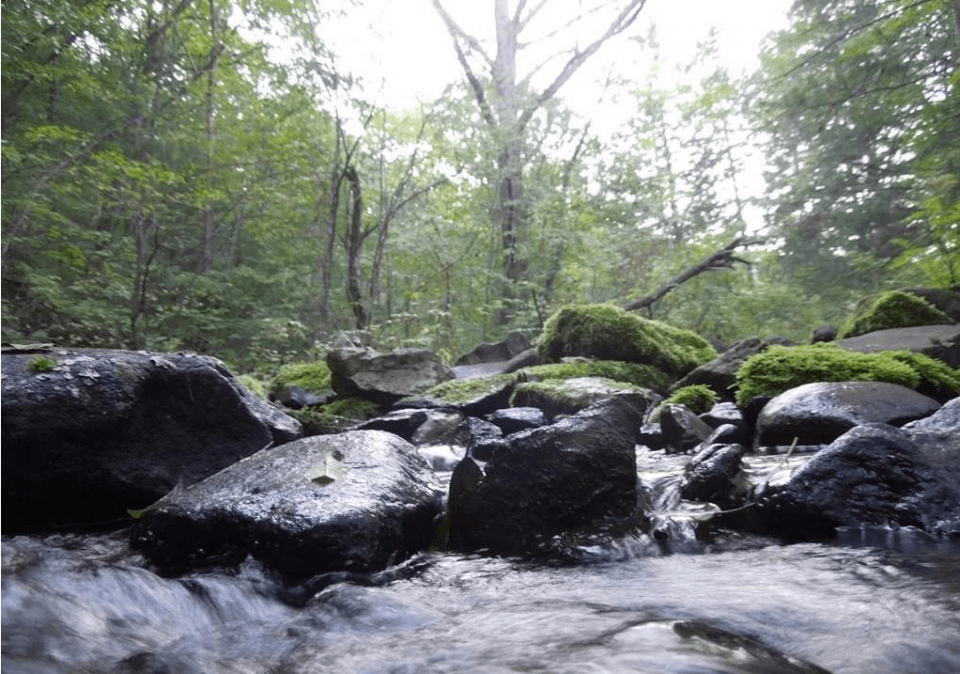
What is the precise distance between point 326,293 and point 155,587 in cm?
978

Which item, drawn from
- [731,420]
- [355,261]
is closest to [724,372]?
[731,420]

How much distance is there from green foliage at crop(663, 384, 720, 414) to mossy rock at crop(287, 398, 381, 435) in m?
3.16

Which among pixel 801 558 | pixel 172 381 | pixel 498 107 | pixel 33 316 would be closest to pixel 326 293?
pixel 33 316

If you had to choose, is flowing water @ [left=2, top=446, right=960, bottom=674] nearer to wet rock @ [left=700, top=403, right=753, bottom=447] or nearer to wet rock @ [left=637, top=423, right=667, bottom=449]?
wet rock @ [left=700, top=403, right=753, bottom=447]

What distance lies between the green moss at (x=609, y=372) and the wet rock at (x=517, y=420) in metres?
1.46

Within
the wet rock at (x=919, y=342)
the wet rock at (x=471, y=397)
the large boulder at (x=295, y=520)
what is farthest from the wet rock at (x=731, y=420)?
the large boulder at (x=295, y=520)

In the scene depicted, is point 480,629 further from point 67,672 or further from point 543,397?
point 543,397

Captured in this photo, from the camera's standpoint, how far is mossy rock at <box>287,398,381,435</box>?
582cm

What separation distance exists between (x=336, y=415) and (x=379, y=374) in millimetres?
999

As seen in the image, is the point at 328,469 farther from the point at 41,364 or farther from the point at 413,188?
the point at 413,188

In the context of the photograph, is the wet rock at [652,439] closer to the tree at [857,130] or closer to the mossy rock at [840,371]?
the mossy rock at [840,371]

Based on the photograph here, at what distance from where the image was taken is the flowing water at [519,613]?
6.37 ft

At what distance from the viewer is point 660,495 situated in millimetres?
3705

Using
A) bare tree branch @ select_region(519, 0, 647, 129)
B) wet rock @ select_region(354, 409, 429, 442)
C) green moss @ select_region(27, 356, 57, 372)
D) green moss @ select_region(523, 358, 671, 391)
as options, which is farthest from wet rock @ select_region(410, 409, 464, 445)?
bare tree branch @ select_region(519, 0, 647, 129)
